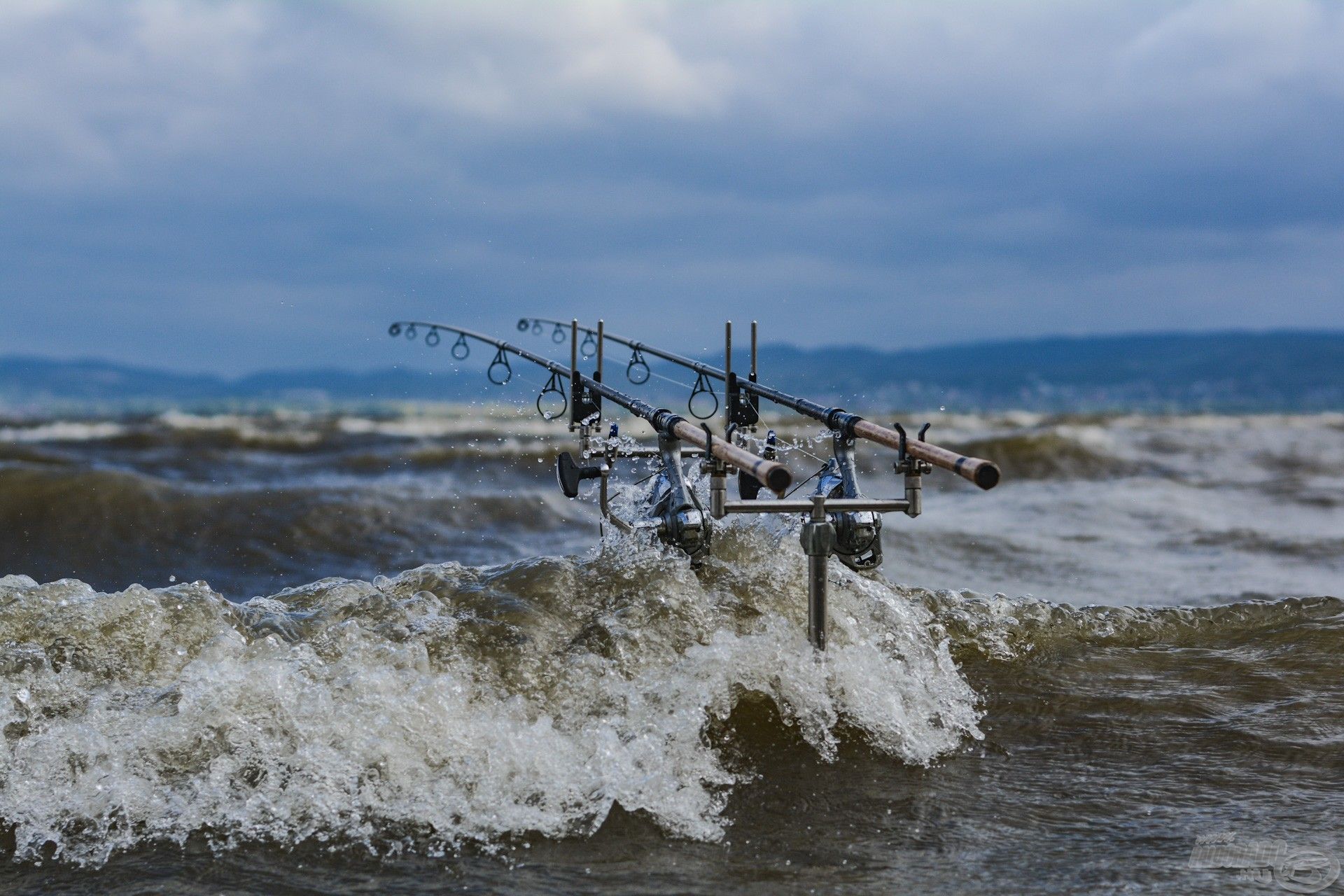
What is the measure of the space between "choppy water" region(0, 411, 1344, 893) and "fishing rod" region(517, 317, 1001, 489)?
667 mm

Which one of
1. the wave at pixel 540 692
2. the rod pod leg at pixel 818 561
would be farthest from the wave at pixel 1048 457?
the rod pod leg at pixel 818 561

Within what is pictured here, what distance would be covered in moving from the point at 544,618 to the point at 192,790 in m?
1.67

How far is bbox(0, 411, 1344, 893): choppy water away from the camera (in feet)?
10.9

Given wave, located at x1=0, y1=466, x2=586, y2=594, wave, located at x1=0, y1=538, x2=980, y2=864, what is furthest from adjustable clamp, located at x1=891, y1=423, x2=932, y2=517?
wave, located at x1=0, y1=466, x2=586, y2=594

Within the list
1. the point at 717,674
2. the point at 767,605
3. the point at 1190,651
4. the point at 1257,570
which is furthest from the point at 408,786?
the point at 1257,570

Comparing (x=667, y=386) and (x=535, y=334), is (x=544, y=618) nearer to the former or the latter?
(x=667, y=386)

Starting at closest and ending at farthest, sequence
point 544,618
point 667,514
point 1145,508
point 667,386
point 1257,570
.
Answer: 1. point 667,514
2. point 544,618
3. point 667,386
4. point 1257,570
5. point 1145,508

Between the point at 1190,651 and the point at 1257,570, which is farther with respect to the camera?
the point at 1257,570

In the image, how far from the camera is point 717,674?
4.23 metres

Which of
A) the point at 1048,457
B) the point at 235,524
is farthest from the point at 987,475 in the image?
the point at 1048,457

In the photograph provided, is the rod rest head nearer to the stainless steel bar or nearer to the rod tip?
the stainless steel bar

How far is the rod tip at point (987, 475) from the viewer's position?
122 inches

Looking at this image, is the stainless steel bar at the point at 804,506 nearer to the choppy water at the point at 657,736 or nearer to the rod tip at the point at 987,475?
the rod tip at the point at 987,475

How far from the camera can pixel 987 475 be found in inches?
123
